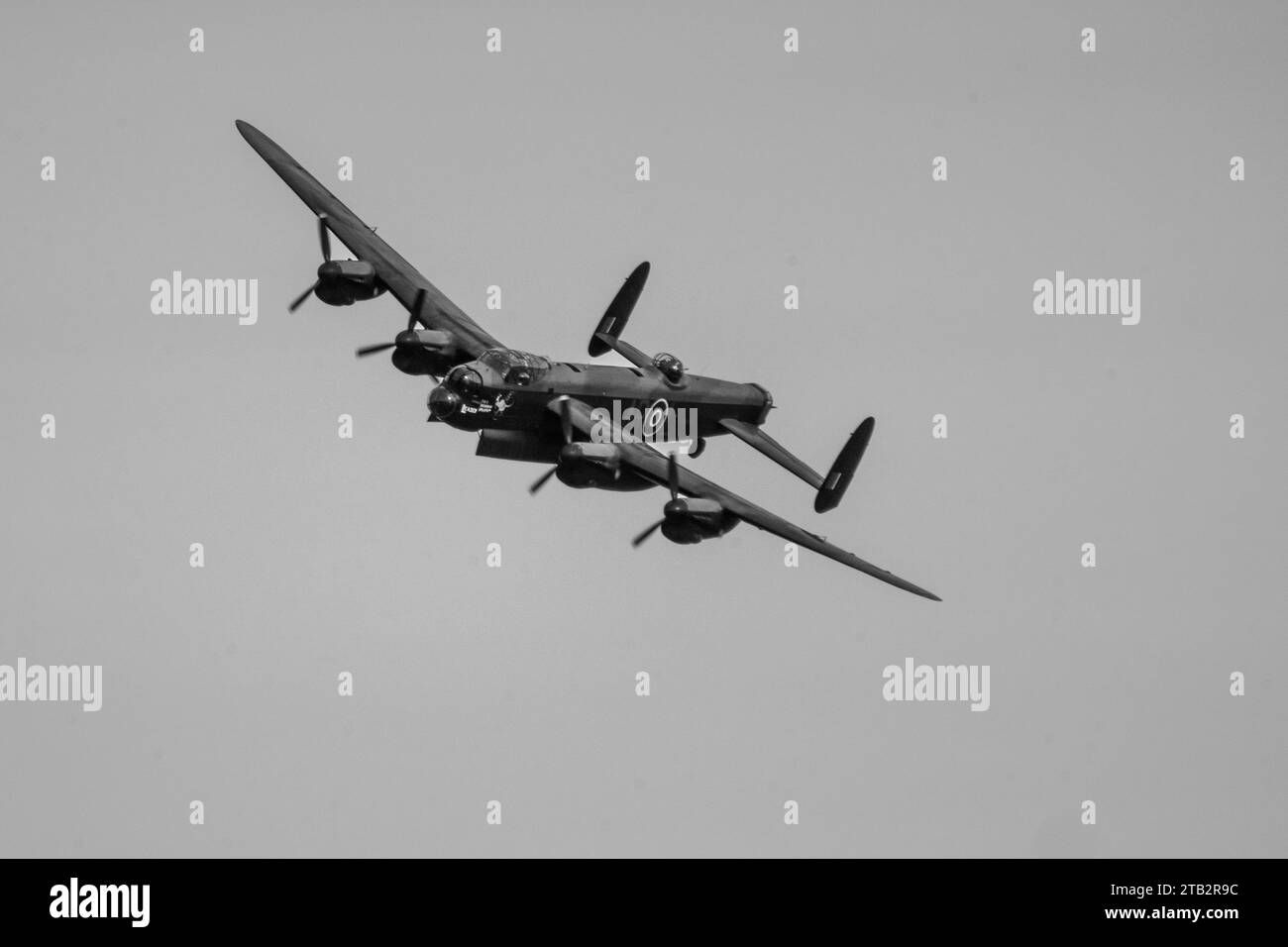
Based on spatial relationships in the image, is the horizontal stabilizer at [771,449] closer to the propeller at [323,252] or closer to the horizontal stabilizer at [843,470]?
the horizontal stabilizer at [843,470]

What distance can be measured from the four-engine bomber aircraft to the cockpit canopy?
23 mm

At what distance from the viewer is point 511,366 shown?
55875 millimetres

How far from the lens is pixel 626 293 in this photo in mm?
62719

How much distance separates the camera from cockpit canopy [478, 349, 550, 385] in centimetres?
5584

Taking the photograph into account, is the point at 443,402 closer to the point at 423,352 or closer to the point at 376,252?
the point at 423,352

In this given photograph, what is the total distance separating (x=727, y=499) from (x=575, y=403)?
432cm

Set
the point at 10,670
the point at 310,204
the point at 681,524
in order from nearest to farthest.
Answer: the point at 681,524, the point at 310,204, the point at 10,670

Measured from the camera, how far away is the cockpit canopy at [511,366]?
183ft

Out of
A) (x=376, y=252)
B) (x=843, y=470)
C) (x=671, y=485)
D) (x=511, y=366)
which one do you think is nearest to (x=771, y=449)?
(x=843, y=470)

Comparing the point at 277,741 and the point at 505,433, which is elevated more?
the point at 505,433

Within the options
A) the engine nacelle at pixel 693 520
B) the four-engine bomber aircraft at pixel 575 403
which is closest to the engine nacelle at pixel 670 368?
the four-engine bomber aircraft at pixel 575 403

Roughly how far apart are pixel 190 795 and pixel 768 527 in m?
31.4
